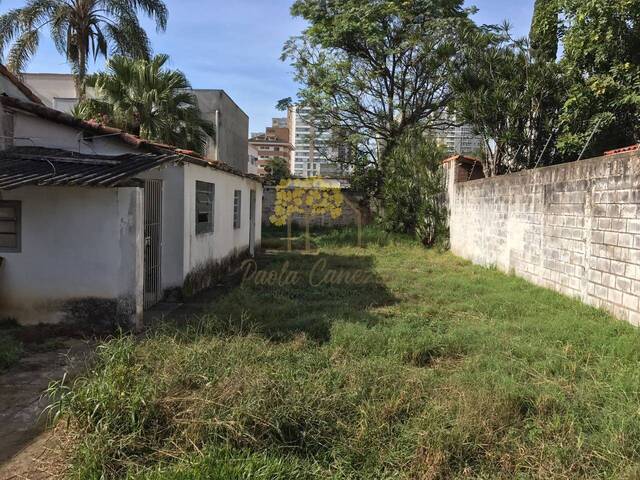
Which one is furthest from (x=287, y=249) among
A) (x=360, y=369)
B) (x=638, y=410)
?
(x=638, y=410)

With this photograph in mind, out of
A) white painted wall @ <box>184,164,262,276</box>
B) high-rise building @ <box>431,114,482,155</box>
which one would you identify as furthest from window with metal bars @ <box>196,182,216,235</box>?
high-rise building @ <box>431,114,482,155</box>

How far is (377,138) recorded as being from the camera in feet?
60.8

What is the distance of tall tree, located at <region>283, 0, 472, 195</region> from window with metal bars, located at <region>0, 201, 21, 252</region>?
43.0 feet

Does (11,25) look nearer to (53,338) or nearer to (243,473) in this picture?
(53,338)

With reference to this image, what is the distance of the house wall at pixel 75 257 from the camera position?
18.2 feet

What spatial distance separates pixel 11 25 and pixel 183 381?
14455 mm

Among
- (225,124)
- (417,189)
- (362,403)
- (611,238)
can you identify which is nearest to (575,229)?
(611,238)

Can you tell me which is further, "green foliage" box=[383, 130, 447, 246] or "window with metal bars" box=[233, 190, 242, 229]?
"green foliage" box=[383, 130, 447, 246]

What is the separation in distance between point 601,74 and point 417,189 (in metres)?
6.24

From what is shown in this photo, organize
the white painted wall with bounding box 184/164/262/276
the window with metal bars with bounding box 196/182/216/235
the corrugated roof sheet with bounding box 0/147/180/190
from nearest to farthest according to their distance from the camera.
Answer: the corrugated roof sheet with bounding box 0/147/180/190 < the white painted wall with bounding box 184/164/262/276 < the window with metal bars with bounding box 196/182/216/235

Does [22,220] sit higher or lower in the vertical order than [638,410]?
higher

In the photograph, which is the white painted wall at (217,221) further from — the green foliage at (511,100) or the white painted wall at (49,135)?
the green foliage at (511,100)

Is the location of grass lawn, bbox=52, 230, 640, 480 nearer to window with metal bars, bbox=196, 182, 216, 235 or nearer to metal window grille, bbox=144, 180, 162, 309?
metal window grille, bbox=144, 180, 162, 309

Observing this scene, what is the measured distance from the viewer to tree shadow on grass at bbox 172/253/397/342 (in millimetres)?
5508
